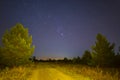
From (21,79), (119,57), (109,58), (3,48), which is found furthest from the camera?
(119,57)

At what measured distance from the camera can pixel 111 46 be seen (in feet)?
138

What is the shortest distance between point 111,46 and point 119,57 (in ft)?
19.7

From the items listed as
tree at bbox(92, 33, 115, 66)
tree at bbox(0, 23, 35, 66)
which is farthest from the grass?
tree at bbox(92, 33, 115, 66)

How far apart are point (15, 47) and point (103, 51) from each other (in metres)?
17.6

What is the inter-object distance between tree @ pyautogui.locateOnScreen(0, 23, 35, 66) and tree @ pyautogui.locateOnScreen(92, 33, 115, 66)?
13640mm

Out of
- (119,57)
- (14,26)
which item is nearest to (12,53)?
(14,26)

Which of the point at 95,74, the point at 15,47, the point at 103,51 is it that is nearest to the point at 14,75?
the point at 95,74

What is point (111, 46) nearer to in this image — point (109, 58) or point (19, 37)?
point (109, 58)

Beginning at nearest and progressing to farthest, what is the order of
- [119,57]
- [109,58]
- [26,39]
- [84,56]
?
[26,39], [109,58], [119,57], [84,56]

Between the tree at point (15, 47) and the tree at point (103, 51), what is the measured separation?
1364 cm

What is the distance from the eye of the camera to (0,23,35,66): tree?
116ft

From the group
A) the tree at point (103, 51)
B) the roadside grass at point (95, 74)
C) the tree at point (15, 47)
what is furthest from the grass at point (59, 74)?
the tree at point (103, 51)

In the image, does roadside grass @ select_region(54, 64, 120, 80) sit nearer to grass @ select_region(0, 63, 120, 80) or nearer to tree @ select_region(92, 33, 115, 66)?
grass @ select_region(0, 63, 120, 80)

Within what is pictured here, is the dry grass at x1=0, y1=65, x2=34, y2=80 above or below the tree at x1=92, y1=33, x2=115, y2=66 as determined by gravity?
below
